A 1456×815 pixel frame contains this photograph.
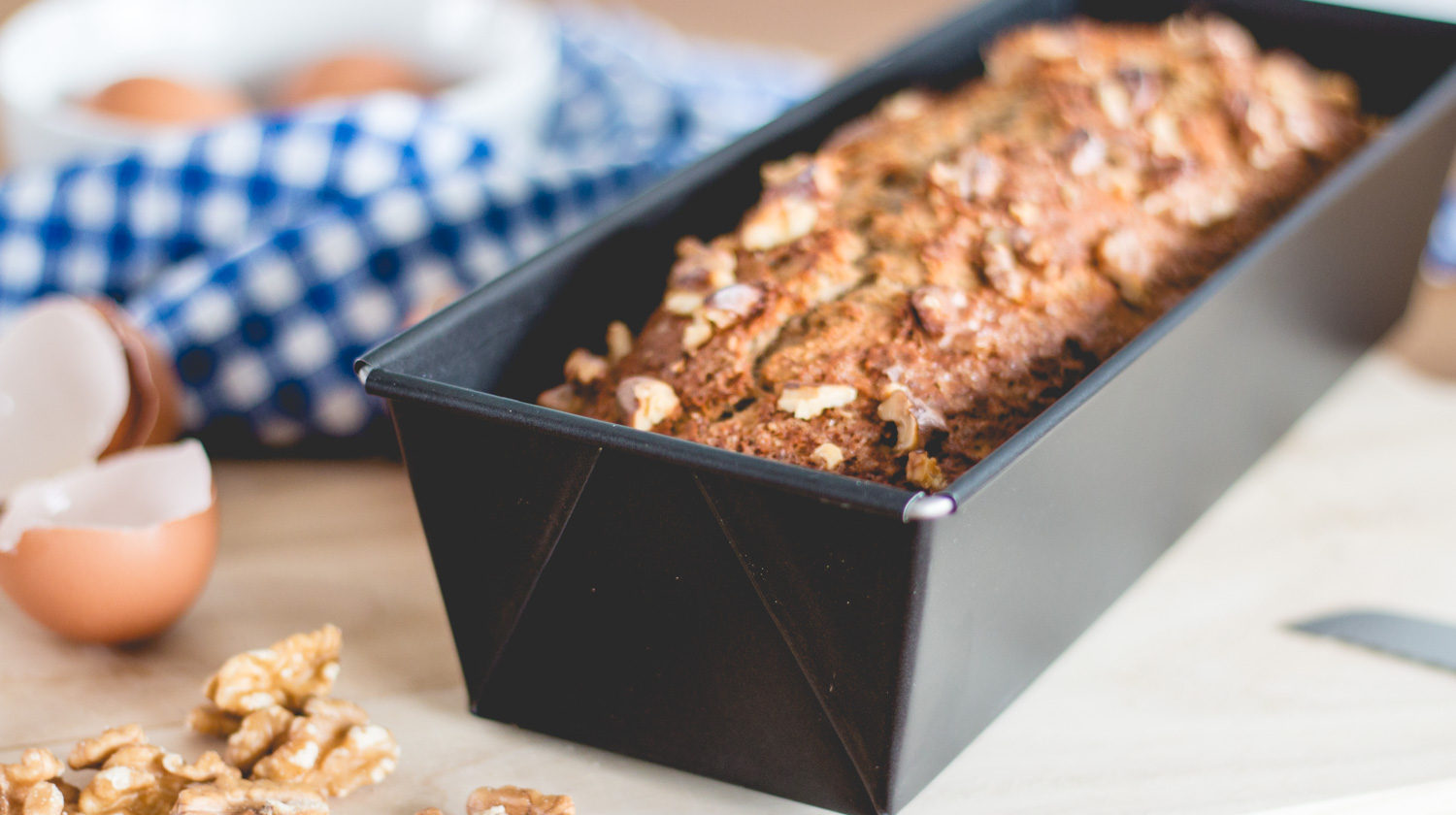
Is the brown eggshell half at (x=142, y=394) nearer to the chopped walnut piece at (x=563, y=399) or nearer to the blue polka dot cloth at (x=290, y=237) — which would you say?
the blue polka dot cloth at (x=290, y=237)

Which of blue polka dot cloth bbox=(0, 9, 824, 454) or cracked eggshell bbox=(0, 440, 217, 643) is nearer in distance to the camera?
cracked eggshell bbox=(0, 440, 217, 643)

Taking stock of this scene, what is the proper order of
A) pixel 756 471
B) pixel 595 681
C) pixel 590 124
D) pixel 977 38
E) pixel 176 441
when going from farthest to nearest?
pixel 590 124, pixel 977 38, pixel 176 441, pixel 595 681, pixel 756 471

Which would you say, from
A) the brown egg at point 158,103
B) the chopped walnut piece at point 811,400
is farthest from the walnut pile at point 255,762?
the brown egg at point 158,103

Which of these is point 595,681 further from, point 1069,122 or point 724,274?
point 1069,122

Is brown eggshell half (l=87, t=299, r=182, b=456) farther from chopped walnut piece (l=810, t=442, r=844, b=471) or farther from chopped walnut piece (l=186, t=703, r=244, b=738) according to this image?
chopped walnut piece (l=810, t=442, r=844, b=471)

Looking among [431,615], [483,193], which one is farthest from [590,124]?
[431,615]

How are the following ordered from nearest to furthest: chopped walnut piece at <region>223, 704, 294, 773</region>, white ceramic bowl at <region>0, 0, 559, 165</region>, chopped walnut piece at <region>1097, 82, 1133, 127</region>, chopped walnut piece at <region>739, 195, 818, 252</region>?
chopped walnut piece at <region>223, 704, 294, 773</region> → chopped walnut piece at <region>739, 195, 818, 252</region> → chopped walnut piece at <region>1097, 82, 1133, 127</region> → white ceramic bowl at <region>0, 0, 559, 165</region>

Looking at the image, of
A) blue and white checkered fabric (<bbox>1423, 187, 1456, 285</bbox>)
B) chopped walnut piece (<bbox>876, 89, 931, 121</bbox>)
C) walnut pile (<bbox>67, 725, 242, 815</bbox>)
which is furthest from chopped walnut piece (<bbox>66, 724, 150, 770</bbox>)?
blue and white checkered fabric (<bbox>1423, 187, 1456, 285</bbox>)
